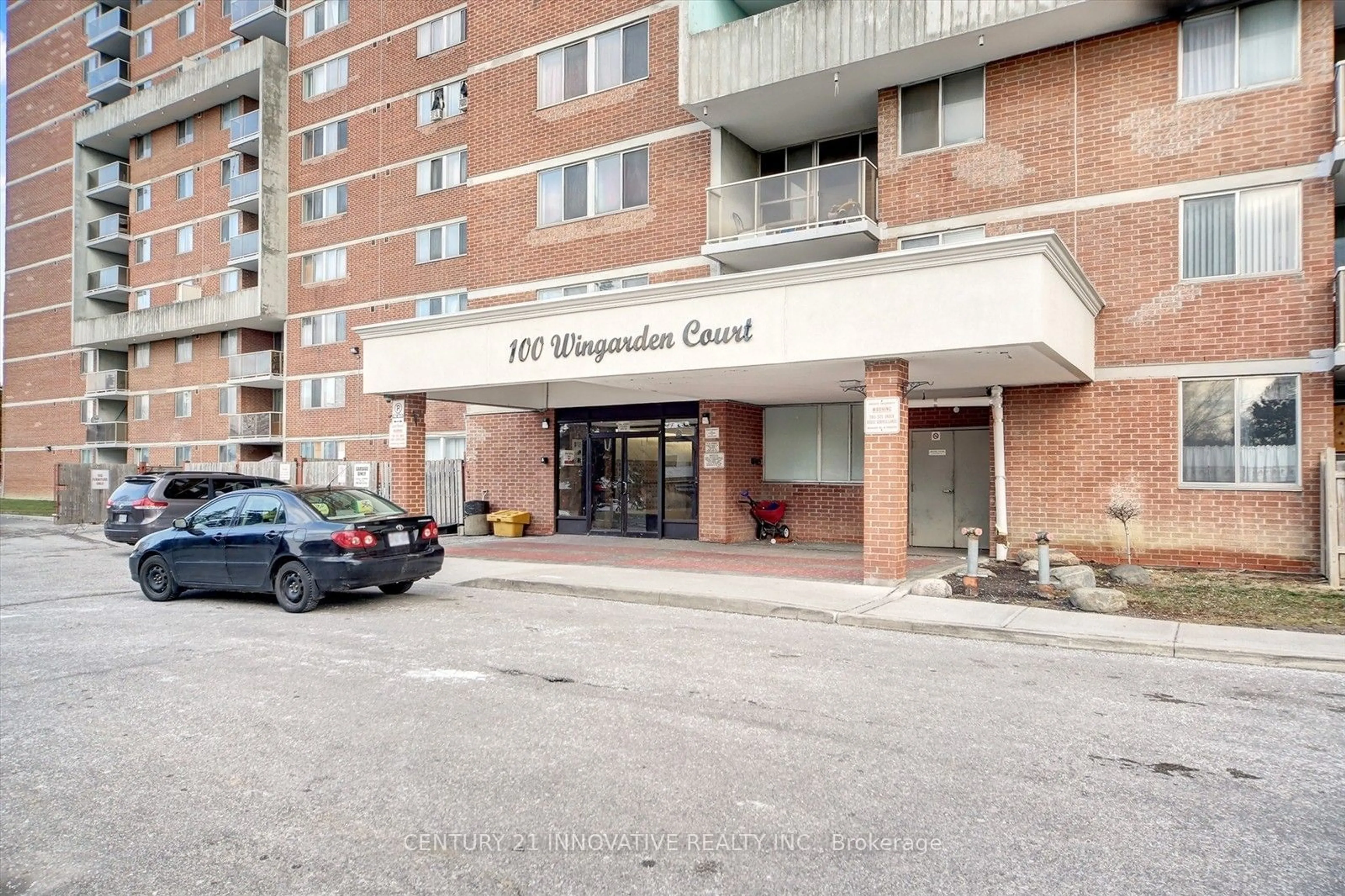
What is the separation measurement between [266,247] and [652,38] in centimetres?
2255

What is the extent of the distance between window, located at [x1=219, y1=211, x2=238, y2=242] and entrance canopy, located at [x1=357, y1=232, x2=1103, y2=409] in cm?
Answer: 2465

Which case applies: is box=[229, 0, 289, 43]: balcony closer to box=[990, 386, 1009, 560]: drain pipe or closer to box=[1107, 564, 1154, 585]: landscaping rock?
box=[990, 386, 1009, 560]: drain pipe

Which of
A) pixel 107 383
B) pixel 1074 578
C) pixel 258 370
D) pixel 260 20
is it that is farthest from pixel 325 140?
pixel 1074 578

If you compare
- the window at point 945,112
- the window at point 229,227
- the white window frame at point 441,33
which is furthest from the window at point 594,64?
the window at point 229,227

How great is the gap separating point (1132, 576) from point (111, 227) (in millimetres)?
49179

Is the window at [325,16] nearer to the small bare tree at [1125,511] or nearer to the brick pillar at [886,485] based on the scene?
the brick pillar at [886,485]

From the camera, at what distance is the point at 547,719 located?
5.77 m

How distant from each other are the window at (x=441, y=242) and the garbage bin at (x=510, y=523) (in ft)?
39.9

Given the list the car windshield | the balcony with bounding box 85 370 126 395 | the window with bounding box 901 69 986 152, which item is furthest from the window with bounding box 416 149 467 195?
the balcony with bounding box 85 370 126 395

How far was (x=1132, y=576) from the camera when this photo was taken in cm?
1192

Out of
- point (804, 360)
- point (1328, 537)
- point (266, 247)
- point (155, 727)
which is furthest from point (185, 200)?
point (1328, 537)

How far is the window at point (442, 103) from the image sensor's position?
28.8 m

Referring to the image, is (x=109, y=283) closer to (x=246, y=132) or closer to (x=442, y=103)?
(x=246, y=132)

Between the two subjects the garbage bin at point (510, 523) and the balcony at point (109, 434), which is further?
the balcony at point (109, 434)
